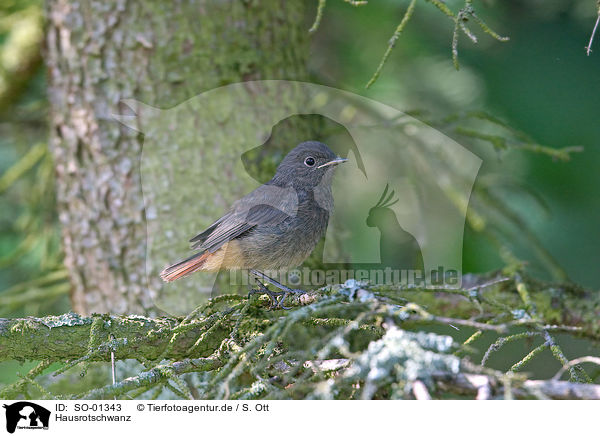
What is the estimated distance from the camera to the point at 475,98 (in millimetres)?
4461

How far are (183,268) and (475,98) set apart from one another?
7.67 ft

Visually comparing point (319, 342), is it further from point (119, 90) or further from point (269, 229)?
point (119, 90)

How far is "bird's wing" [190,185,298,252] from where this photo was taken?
3703mm

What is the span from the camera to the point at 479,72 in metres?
4.41

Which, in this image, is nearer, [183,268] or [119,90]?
[183,268]

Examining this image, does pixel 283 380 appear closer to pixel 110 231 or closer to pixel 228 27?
pixel 110 231

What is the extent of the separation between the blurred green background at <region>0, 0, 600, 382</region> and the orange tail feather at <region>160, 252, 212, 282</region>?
48.0 inches

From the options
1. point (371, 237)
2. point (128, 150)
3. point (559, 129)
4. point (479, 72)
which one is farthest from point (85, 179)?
point (559, 129)

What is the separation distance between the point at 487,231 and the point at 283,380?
83.9 inches

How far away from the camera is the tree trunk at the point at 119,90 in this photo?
4059 mm

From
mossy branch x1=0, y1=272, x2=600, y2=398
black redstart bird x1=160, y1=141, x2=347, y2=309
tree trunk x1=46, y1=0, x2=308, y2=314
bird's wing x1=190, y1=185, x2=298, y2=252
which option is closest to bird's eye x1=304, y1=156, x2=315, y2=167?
black redstart bird x1=160, y1=141, x2=347, y2=309

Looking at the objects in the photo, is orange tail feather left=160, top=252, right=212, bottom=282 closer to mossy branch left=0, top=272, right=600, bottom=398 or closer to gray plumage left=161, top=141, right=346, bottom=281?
gray plumage left=161, top=141, right=346, bottom=281

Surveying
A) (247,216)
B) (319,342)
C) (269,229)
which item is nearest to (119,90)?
(247,216)
